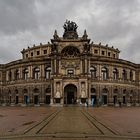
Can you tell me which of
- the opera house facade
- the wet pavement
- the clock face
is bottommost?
the wet pavement

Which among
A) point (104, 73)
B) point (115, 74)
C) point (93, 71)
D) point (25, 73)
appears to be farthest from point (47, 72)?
point (115, 74)

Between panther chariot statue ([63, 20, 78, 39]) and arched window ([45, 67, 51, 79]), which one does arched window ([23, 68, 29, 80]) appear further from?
panther chariot statue ([63, 20, 78, 39])

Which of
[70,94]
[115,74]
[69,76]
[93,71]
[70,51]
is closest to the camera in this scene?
[69,76]

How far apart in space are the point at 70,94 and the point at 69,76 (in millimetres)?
5852

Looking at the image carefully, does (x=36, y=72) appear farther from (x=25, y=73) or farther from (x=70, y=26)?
(x=70, y=26)

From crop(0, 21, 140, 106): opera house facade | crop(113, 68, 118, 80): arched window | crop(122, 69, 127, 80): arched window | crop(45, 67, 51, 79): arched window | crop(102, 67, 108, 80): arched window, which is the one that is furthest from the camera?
crop(122, 69, 127, 80): arched window

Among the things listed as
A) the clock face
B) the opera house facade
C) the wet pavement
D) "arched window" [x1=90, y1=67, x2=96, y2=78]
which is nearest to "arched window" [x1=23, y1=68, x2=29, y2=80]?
the opera house facade

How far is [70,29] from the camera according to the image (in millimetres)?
86438

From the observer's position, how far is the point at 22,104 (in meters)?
80.3

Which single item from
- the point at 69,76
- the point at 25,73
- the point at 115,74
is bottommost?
the point at 69,76

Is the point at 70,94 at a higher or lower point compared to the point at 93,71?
lower

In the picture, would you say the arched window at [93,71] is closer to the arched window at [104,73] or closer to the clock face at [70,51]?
the arched window at [104,73]

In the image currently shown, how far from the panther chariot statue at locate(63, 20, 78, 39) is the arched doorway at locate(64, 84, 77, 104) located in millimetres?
17259

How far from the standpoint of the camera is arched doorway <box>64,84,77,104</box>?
74188mm
